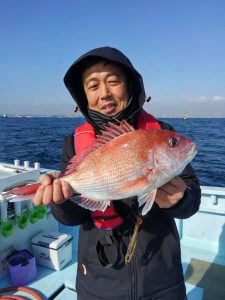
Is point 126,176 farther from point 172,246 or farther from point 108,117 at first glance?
point 172,246

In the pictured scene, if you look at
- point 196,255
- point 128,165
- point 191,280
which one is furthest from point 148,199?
point 196,255

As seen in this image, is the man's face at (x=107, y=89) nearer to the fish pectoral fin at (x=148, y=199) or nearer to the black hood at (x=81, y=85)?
the black hood at (x=81, y=85)

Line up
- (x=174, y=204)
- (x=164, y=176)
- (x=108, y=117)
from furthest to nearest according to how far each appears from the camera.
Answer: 1. (x=108, y=117)
2. (x=174, y=204)
3. (x=164, y=176)

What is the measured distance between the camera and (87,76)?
2.47 metres

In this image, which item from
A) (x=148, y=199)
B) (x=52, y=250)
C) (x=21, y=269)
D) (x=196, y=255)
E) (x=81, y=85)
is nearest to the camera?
(x=148, y=199)

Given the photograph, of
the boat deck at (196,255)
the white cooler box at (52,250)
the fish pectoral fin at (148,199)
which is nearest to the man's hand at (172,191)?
the fish pectoral fin at (148,199)

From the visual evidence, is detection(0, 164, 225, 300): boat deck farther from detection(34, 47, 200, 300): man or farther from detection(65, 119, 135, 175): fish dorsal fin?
detection(65, 119, 135, 175): fish dorsal fin

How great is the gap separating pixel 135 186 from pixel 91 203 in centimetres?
39

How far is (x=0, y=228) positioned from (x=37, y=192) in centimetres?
270

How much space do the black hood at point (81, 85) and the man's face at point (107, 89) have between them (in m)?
0.09

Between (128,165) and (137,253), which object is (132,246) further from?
(128,165)

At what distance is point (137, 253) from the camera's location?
2152 millimetres

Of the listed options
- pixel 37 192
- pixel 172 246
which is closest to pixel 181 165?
pixel 172 246

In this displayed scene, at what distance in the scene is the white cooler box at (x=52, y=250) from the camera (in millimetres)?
4496
